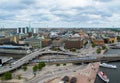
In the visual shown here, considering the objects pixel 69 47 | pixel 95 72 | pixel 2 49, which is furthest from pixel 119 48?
pixel 95 72

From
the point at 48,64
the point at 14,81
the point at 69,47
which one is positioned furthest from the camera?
the point at 69,47

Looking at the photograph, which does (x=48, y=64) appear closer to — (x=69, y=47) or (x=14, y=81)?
(x=14, y=81)

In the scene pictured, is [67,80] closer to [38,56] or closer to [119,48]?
[38,56]

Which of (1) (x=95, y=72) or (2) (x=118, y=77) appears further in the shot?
(1) (x=95, y=72)

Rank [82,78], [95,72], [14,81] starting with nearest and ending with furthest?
[14,81] → [82,78] → [95,72]

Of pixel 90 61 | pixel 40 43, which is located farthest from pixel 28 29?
pixel 90 61

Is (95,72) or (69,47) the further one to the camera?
(69,47)

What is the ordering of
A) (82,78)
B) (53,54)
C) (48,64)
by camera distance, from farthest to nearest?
1. (53,54)
2. (48,64)
3. (82,78)

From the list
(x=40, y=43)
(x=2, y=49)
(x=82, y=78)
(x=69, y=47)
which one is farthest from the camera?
(x=40, y=43)
